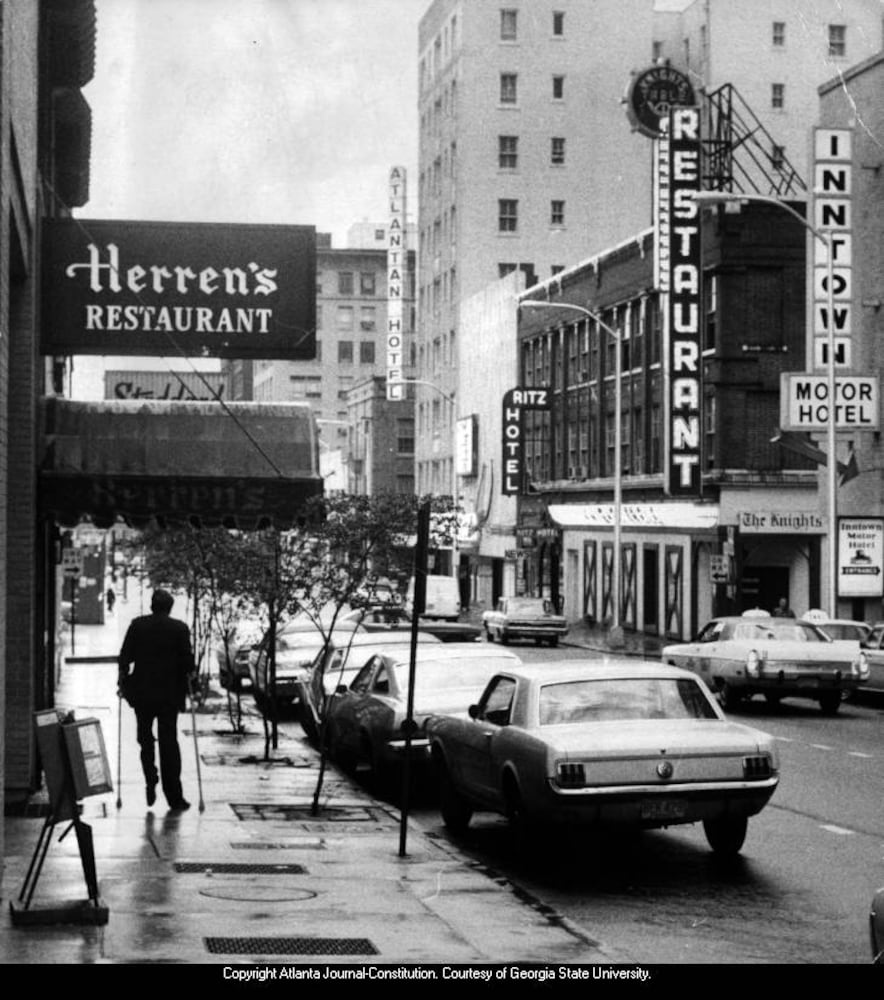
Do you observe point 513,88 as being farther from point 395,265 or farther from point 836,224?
point 836,224

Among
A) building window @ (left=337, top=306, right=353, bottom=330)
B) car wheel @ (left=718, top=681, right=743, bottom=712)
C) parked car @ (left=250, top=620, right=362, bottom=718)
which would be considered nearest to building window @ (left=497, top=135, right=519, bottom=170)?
building window @ (left=337, top=306, right=353, bottom=330)

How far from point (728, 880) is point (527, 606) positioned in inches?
1620

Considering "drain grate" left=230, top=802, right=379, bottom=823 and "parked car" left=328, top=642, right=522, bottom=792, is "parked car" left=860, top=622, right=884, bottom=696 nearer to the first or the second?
"parked car" left=328, top=642, right=522, bottom=792

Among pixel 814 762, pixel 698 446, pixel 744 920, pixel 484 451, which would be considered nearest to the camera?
pixel 744 920

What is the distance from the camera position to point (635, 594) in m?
62.6

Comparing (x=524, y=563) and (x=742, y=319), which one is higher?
(x=742, y=319)

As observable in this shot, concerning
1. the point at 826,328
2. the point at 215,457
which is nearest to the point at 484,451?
the point at 826,328

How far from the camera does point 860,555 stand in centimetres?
3794

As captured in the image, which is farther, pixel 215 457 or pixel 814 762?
pixel 814 762

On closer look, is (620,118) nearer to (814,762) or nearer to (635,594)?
(635,594)

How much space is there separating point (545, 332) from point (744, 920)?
6253 cm

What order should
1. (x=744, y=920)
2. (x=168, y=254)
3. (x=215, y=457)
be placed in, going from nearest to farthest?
(x=744, y=920) → (x=168, y=254) → (x=215, y=457)

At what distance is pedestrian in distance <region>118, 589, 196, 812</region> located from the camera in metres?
15.4

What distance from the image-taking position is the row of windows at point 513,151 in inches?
3413
